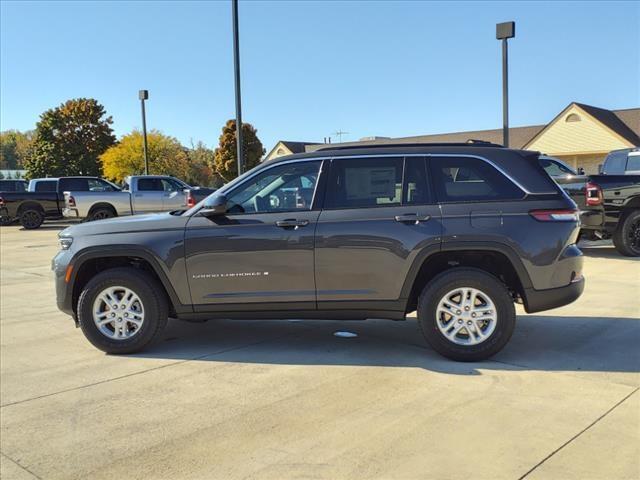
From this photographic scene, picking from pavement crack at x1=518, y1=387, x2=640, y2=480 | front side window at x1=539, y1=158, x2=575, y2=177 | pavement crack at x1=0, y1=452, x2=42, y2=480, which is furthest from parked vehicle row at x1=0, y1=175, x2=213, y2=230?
pavement crack at x1=518, y1=387, x2=640, y2=480

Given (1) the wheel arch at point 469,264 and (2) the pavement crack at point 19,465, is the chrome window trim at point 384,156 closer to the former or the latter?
(1) the wheel arch at point 469,264

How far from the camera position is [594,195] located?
1059 centimetres

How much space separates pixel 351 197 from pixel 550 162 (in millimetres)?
9705

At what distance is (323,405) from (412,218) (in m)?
1.76

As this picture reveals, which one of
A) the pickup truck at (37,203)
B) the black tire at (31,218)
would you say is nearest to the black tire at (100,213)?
the pickup truck at (37,203)

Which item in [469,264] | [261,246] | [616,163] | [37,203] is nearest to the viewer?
[261,246]

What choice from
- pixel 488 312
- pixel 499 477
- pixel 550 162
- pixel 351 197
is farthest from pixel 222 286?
pixel 550 162

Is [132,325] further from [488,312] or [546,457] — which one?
[546,457]

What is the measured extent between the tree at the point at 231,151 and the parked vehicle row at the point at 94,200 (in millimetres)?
38239

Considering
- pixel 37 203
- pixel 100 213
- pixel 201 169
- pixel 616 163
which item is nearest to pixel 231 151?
pixel 201 169

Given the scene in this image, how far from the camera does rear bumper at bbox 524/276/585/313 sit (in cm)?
482

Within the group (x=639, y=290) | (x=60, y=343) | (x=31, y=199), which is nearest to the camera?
(x=60, y=343)

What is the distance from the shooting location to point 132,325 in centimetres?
533

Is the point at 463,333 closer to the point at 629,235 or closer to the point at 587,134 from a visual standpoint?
the point at 629,235
